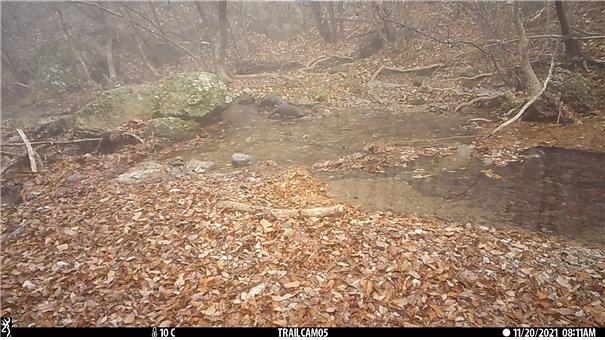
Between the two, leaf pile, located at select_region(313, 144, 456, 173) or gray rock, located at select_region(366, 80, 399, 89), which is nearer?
leaf pile, located at select_region(313, 144, 456, 173)

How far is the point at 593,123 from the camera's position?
6039mm

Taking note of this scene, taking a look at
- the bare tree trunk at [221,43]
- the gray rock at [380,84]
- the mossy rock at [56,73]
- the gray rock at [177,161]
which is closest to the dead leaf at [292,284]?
the gray rock at [177,161]

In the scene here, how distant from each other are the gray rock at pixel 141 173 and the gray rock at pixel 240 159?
46.9 inches

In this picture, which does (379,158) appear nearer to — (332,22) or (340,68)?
(340,68)

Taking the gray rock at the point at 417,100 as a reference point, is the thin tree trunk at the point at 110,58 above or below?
above

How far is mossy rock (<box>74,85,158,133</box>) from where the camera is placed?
7.30 m

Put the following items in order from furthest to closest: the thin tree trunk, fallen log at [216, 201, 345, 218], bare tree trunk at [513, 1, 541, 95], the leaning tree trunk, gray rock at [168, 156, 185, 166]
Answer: the thin tree trunk → the leaning tree trunk → bare tree trunk at [513, 1, 541, 95] → gray rock at [168, 156, 185, 166] → fallen log at [216, 201, 345, 218]

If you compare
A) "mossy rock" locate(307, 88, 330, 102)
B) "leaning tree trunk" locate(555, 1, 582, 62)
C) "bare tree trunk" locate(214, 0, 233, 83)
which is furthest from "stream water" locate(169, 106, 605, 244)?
"bare tree trunk" locate(214, 0, 233, 83)

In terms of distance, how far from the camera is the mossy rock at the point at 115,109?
23.9 ft

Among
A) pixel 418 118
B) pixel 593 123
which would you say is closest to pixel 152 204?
pixel 418 118

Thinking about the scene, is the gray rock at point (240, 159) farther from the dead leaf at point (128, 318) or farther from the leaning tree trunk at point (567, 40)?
the leaning tree trunk at point (567, 40)

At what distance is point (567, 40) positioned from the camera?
781 cm

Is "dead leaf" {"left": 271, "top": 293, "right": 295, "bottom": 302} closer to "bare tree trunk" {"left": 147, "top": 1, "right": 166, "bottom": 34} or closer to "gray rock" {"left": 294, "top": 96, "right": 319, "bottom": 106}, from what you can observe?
"gray rock" {"left": 294, "top": 96, "right": 319, "bottom": 106}

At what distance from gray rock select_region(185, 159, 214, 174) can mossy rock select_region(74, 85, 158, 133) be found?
7.58 ft
